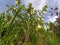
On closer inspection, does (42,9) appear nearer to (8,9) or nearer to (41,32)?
(8,9)

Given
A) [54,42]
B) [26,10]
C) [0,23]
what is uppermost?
[26,10]

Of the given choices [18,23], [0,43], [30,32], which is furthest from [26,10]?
[0,43]

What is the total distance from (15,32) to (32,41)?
0.24 m

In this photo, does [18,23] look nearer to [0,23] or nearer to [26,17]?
[26,17]

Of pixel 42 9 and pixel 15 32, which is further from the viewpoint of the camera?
pixel 42 9

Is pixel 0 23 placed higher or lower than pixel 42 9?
lower

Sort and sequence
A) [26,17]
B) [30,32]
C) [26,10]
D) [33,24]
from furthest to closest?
1. [26,17]
2. [26,10]
3. [33,24]
4. [30,32]

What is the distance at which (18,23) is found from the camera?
2.91 meters

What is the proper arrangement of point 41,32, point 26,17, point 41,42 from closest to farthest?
1. point 41,42
2. point 41,32
3. point 26,17

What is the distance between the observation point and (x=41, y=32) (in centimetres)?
230

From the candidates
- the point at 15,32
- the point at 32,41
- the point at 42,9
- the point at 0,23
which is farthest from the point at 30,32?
the point at 42,9

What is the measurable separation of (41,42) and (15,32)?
→ 246 millimetres

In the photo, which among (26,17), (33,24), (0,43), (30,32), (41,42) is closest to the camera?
(0,43)

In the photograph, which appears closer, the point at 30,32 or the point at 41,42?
the point at 41,42
